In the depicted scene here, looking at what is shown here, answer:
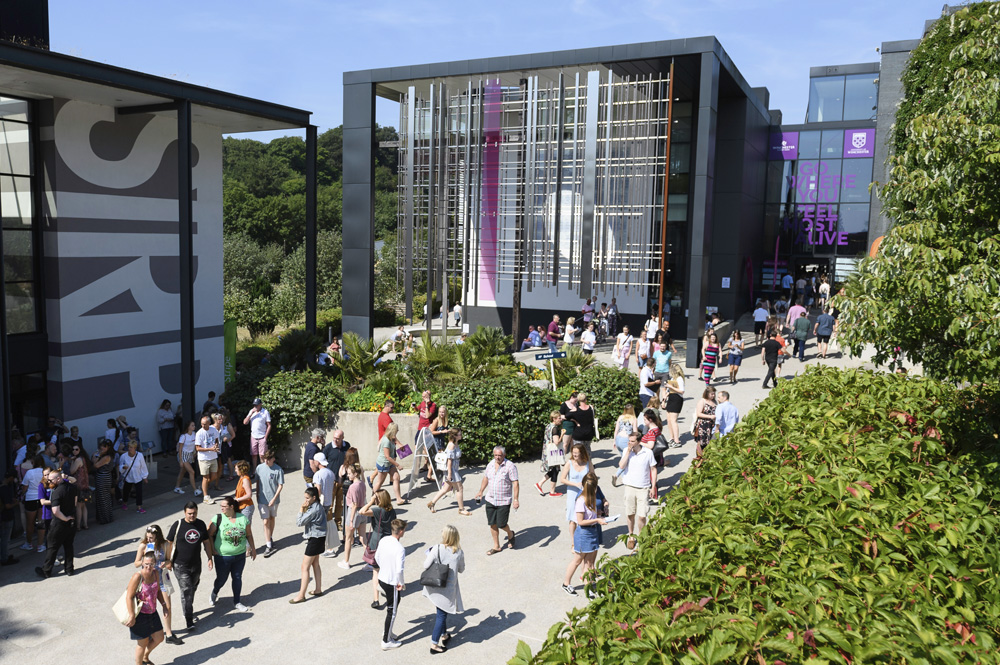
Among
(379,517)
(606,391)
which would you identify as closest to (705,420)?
(606,391)

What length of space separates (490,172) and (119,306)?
551 inches

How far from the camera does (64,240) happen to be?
53.2ft

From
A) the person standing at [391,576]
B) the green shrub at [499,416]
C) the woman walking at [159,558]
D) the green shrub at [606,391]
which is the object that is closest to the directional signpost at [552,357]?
the green shrub at [606,391]

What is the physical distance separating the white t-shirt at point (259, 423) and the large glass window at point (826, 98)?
109 ft

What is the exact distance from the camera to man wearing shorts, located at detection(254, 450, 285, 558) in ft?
36.0

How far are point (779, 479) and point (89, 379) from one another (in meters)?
15.3

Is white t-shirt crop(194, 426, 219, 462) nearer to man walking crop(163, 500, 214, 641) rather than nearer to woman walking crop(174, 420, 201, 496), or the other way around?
woman walking crop(174, 420, 201, 496)

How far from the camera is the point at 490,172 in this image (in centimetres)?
2775

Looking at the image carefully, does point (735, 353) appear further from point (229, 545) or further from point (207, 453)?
point (229, 545)

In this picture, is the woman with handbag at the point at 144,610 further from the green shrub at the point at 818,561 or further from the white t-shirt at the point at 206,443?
the white t-shirt at the point at 206,443

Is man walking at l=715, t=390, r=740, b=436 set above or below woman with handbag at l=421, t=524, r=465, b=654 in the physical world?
above

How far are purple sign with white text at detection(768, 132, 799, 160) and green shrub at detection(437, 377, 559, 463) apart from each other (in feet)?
89.1

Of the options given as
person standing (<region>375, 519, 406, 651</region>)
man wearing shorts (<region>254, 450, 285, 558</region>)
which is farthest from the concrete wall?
person standing (<region>375, 519, 406, 651</region>)

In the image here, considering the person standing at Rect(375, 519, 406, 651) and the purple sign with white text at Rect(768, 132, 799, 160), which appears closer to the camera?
the person standing at Rect(375, 519, 406, 651)
